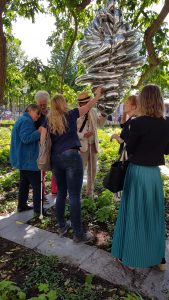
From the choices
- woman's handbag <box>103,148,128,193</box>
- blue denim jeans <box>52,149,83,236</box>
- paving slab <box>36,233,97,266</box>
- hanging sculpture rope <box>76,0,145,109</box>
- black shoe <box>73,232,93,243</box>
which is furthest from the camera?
black shoe <box>73,232,93,243</box>

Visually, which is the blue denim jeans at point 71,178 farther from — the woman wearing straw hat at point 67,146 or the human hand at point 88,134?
the human hand at point 88,134

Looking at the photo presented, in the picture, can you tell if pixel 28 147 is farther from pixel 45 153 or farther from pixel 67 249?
pixel 67 249

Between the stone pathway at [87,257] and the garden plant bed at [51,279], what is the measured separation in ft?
0.38

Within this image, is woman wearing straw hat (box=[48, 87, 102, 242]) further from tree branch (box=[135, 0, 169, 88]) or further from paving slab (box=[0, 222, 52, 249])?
tree branch (box=[135, 0, 169, 88])

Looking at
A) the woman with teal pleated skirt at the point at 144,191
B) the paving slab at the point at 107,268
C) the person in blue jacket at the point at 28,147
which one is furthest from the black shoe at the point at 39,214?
the woman with teal pleated skirt at the point at 144,191

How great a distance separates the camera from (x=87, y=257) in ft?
12.3

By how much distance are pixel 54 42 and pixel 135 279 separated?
872 centimetres

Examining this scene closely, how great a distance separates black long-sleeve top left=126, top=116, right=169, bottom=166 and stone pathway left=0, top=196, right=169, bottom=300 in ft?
4.15

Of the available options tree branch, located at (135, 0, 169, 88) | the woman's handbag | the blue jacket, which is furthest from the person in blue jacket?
tree branch, located at (135, 0, 169, 88)

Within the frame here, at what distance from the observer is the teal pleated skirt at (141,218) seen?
320 cm

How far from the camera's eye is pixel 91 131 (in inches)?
211

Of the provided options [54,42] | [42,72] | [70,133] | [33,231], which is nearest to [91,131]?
[70,133]

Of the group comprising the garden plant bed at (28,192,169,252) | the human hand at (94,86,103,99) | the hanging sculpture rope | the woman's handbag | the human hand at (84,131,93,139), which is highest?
the hanging sculpture rope

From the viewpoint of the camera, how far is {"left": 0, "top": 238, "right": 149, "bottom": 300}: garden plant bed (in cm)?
301
